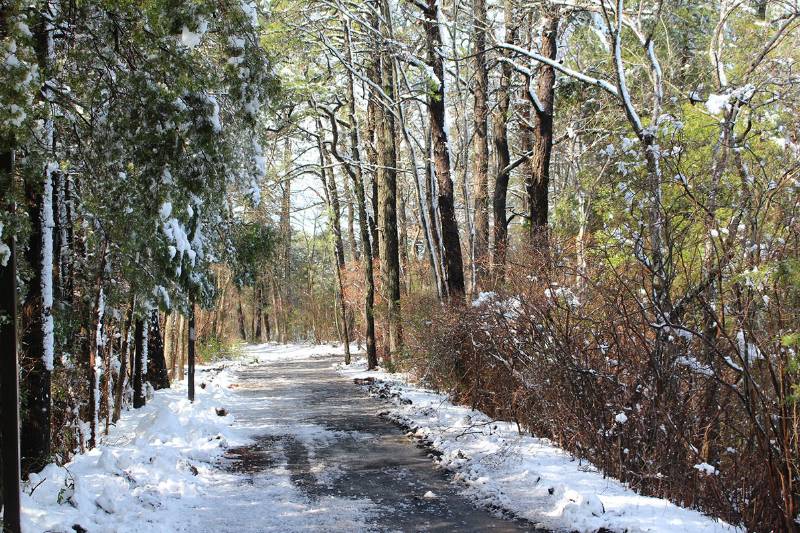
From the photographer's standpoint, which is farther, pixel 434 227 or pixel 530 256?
pixel 434 227

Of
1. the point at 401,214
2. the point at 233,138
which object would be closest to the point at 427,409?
the point at 233,138

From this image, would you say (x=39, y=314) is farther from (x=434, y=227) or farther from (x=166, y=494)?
(x=434, y=227)

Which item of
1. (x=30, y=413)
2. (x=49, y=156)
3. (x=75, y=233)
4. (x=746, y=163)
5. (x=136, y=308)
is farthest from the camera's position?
(x=136, y=308)

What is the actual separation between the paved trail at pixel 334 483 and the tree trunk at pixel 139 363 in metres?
1.99

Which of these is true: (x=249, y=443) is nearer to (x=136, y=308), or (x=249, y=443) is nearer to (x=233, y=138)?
(x=136, y=308)

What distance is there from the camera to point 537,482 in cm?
682

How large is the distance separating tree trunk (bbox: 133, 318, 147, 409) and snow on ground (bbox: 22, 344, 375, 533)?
2969 mm

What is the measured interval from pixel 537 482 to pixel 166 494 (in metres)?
3.76

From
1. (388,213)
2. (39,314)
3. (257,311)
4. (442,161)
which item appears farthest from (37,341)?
(257,311)

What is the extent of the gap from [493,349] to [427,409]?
2.60 metres

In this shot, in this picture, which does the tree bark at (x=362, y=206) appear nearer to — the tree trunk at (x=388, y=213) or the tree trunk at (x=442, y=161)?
the tree trunk at (x=388, y=213)

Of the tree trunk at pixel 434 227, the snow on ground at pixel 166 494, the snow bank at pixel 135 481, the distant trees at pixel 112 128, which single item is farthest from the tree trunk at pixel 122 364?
the tree trunk at pixel 434 227

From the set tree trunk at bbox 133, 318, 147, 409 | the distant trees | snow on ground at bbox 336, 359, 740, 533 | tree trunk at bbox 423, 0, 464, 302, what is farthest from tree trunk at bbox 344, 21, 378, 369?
the distant trees

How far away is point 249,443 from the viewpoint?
10445 millimetres
